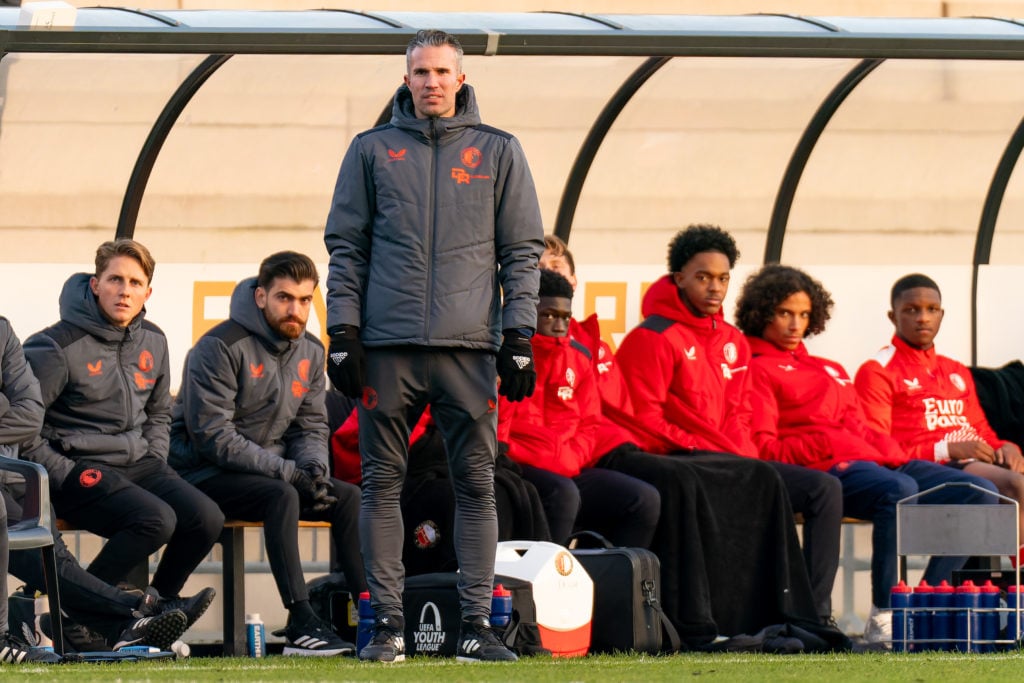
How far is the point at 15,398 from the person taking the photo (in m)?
6.62

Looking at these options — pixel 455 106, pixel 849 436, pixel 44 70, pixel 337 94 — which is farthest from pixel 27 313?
pixel 849 436

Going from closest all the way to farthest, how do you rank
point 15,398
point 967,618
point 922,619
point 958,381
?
point 15,398, point 967,618, point 922,619, point 958,381

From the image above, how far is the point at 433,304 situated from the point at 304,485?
1.75m

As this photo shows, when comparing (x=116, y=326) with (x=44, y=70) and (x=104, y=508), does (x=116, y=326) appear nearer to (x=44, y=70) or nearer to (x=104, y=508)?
(x=104, y=508)

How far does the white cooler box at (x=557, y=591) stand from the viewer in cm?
649

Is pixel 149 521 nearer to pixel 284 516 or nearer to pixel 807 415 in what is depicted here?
pixel 284 516

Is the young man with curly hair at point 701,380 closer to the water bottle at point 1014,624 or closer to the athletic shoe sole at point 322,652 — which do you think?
the water bottle at point 1014,624

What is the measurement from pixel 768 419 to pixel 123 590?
114 inches

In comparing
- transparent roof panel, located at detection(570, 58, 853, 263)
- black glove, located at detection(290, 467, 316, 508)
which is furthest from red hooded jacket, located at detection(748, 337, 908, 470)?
black glove, located at detection(290, 467, 316, 508)

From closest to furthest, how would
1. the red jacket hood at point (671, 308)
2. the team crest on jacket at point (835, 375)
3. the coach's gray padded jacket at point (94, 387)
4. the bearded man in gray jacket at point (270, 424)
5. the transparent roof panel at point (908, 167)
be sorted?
the coach's gray padded jacket at point (94, 387), the bearded man in gray jacket at point (270, 424), the red jacket hood at point (671, 308), the team crest on jacket at point (835, 375), the transparent roof panel at point (908, 167)

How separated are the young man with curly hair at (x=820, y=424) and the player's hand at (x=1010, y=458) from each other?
1.31 feet

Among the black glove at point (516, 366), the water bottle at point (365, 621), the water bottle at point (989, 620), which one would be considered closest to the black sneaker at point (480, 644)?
the water bottle at point (365, 621)

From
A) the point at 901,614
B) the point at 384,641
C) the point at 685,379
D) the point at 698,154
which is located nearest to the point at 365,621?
the point at 384,641

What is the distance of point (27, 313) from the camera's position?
812cm
